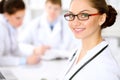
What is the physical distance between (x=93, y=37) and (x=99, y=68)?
84 mm

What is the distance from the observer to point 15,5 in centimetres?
149

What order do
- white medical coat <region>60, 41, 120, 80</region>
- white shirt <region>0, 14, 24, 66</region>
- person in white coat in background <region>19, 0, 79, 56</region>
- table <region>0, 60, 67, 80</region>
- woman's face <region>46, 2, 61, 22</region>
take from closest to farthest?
1. white medical coat <region>60, 41, 120, 80</region>
2. table <region>0, 60, 67, 80</region>
3. white shirt <region>0, 14, 24, 66</region>
4. woman's face <region>46, 2, 61, 22</region>
5. person in white coat in background <region>19, 0, 79, 56</region>

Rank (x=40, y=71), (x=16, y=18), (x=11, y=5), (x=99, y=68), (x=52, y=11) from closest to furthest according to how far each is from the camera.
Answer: (x=99, y=68) → (x=40, y=71) → (x=11, y=5) → (x=16, y=18) → (x=52, y=11)

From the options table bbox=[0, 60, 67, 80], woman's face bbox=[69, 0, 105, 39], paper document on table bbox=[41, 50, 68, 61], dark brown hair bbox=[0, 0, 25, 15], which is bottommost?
Answer: paper document on table bbox=[41, 50, 68, 61]

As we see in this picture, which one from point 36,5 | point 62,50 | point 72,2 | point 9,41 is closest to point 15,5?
point 9,41

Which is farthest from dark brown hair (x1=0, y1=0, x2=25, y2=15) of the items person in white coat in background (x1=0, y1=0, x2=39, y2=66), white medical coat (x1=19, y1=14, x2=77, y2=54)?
white medical coat (x1=19, y1=14, x2=77, y2=54)

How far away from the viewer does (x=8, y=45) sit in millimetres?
1598

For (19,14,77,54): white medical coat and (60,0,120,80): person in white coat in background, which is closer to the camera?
(60,0,120,80): person in white coat in background

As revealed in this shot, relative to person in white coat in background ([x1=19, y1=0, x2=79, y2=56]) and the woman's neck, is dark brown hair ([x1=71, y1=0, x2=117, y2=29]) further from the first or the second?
person in white coat in background ([x1=19, y1=0, x2=79, y2=56])

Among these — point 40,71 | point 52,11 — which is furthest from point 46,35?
point 40,71

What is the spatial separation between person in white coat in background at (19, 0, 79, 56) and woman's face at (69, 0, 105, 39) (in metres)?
1.03

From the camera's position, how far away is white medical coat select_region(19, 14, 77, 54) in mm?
1807

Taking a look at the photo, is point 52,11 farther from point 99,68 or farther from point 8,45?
point 99,68

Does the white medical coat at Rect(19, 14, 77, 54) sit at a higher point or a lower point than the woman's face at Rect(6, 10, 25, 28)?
lower
